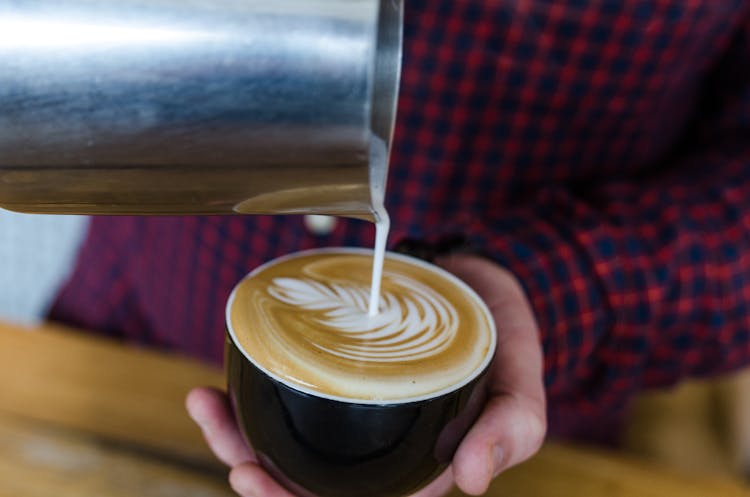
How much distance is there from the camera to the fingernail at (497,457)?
48cm

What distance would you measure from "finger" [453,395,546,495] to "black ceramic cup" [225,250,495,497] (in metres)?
0.01

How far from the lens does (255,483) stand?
1.67ft

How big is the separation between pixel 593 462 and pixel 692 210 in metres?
0.28

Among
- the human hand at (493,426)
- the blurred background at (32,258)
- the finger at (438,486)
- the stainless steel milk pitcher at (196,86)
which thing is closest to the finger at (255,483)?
the human hand at (493,426)

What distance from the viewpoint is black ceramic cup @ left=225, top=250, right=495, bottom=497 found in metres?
0.44

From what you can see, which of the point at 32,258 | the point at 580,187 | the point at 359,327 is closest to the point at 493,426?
the point at 359,327

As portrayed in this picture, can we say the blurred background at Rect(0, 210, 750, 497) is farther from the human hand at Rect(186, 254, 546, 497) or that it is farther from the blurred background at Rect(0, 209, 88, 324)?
the blurred background at Rect(0, 209, 88, 324)

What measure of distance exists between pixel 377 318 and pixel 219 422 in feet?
0.45

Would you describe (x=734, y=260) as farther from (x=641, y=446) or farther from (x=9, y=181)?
(x=9, y=181)

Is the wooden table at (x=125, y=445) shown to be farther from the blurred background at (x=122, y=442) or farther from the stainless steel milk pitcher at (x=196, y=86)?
the stainless steel milk pitcher at (x=196, y=86)

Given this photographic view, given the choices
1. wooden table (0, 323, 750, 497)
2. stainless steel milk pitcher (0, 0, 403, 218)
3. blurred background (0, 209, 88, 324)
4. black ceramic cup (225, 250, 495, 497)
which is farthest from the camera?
blurred background (0, 209, 88, 324)

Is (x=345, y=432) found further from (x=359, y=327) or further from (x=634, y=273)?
(x=634, y=273)

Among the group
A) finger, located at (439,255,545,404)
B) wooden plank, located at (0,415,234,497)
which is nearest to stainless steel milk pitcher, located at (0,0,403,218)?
finger, located at (439,255,545,404)

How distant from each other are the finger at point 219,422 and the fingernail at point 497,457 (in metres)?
0.17
